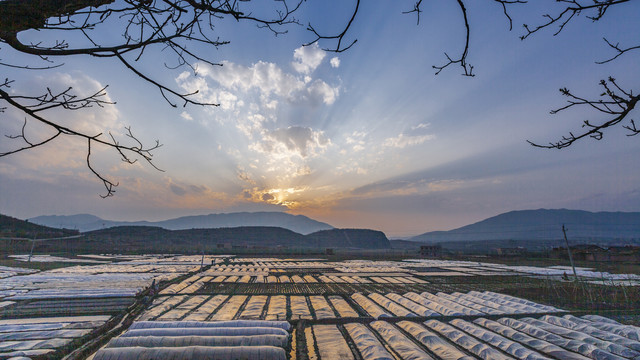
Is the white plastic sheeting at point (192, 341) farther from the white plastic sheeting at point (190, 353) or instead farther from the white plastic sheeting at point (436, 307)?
the white plastic sheeting at point (436, 307)

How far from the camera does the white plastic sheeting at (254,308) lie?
349 inches

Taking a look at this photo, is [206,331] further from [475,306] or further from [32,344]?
[475,306]

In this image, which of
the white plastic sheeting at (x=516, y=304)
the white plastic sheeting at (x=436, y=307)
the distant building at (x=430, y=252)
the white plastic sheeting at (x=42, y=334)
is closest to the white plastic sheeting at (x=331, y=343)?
the white plastic sheeting at (x=436, y=307)

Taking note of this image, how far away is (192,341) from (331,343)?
313 cm

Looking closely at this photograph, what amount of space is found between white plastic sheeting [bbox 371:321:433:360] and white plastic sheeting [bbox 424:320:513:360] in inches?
44.7

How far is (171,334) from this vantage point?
6.43 m

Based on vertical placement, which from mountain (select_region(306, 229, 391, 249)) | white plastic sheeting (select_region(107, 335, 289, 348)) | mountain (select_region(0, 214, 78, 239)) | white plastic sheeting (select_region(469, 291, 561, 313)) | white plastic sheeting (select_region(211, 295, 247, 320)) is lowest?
mountain (select_region(306, 229, 391, 249))

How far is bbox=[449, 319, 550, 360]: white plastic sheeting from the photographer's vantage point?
19.4ft

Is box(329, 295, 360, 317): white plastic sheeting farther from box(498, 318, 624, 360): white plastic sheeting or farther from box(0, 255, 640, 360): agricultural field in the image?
box(498, 318, 624, 360): white plastic sheeting

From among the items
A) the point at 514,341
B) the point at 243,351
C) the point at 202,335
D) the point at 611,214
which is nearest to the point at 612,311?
the point at 514,341

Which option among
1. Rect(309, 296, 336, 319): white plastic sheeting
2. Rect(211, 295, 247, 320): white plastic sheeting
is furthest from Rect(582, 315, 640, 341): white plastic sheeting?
Rect(211, 295, 247, 320): white plastic sheeting

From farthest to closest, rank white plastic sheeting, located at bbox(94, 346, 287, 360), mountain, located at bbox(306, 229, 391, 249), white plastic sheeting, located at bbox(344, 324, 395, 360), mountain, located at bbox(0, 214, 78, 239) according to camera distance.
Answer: mountain, located at bbox(306, 229, 391, 249) < mountain, located at bbox(0, 214, 78, 239) < white plastic sheeting, located at bbox(344, 324, 395, 360) < white plastic sheeting, located at bbox(94, 346, 287, 360)

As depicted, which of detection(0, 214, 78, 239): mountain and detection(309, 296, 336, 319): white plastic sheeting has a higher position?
detection(0, 214, 78, 239): mountain

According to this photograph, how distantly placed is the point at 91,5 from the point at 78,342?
859cm
